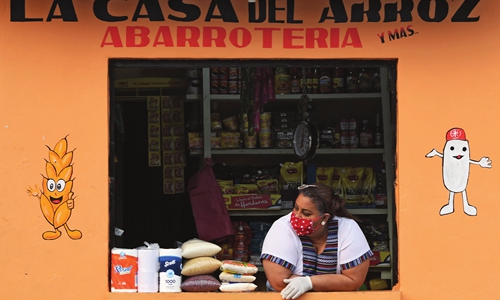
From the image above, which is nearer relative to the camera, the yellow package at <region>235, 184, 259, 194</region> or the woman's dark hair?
the woman's dark hair

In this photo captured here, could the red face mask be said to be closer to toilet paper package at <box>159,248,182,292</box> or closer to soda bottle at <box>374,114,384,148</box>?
toilet paper package at <box>159,248,182,292</box>

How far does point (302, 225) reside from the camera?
5.06 m

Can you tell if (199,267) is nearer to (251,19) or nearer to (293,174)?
(251,19)

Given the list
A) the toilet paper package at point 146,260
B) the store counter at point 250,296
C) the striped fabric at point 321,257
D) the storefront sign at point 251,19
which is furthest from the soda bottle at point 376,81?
the toilet paper package at point 146,260

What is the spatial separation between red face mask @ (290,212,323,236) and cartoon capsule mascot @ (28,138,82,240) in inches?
53.1

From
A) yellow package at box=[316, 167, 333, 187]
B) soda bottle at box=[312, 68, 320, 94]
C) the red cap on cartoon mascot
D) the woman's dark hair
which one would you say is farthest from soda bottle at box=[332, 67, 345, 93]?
the red cap on cartoon mascot

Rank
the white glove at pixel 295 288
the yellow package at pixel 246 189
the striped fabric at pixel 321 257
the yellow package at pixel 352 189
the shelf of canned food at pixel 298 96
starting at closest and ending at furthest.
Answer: the white glove at pixel 295 288 → the striped fabric at pixel 321 257 → the shelf of canned food at pixel 298 96 → the yellow package at pixel 246 189 → the yellow package at pixel 352 189

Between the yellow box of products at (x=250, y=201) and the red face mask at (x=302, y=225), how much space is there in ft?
6.83

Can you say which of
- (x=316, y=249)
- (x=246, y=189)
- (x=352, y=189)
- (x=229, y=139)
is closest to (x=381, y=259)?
(x=352, y=189)

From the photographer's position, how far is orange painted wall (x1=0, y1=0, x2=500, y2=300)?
4.98 meters

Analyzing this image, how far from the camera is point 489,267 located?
5.07 metres

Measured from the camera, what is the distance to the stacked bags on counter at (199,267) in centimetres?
507

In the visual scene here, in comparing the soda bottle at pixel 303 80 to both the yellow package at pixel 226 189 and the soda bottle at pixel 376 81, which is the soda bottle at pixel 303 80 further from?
the yellow package at pixel 226 189

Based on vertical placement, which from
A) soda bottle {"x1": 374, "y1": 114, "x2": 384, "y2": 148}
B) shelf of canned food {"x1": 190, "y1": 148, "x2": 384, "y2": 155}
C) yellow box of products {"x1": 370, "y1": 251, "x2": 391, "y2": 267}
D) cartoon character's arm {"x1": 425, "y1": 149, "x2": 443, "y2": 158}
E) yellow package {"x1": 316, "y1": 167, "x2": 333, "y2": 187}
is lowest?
yellow box of products {"x1": 370, "y1": 251, "x2": 391, "y2": 267}
